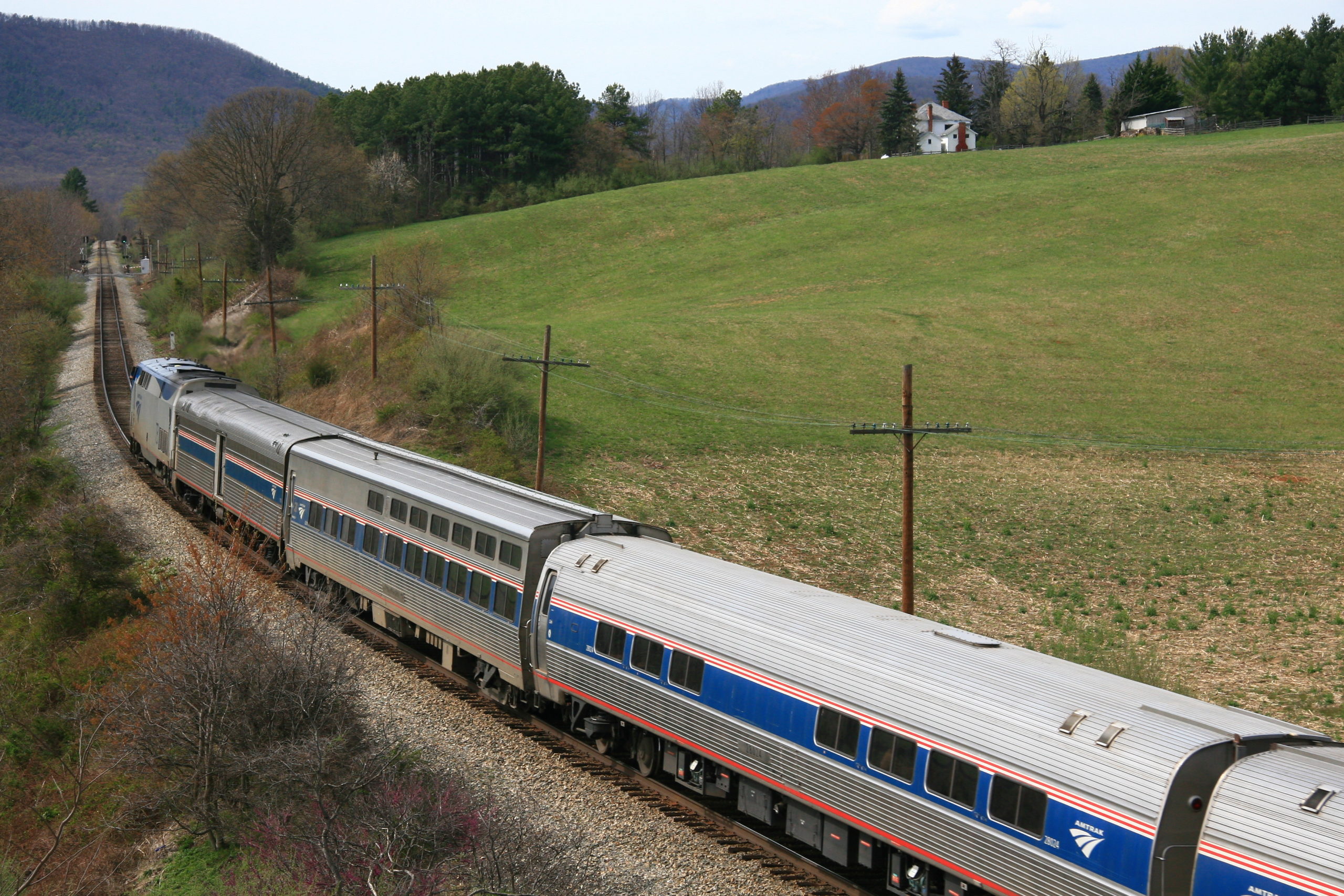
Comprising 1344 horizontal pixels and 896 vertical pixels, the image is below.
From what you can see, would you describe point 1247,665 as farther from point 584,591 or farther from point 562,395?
point 562,395

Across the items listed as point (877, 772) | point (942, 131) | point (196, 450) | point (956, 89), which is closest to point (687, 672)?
point (877, 772)

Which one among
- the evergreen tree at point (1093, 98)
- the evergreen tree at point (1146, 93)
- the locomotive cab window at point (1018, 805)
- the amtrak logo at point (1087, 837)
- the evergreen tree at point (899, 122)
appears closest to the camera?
the amtrak logo at point (1087, 837)

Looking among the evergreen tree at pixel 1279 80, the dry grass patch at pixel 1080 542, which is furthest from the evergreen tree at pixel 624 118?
the dry grass patch at pixel 1080 542

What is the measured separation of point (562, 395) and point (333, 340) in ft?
58.7

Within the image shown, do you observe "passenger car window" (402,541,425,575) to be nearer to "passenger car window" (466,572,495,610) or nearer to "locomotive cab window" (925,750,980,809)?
"passenger car window" (466,572,495,610)

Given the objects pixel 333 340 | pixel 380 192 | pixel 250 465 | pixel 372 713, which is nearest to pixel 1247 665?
pixel 372 713

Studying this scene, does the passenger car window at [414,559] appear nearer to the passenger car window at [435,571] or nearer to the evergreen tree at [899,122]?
the passenger car window at [435,571]

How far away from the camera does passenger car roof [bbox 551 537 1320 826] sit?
10.0 metres

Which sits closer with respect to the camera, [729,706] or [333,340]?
[729,706]

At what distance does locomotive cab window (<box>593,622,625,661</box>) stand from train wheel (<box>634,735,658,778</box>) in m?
1.50

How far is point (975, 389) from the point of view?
49.9 m

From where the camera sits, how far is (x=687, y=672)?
14242mm

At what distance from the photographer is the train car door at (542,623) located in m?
17.0

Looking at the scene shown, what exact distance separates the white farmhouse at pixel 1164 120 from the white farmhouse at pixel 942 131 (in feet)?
69.1
